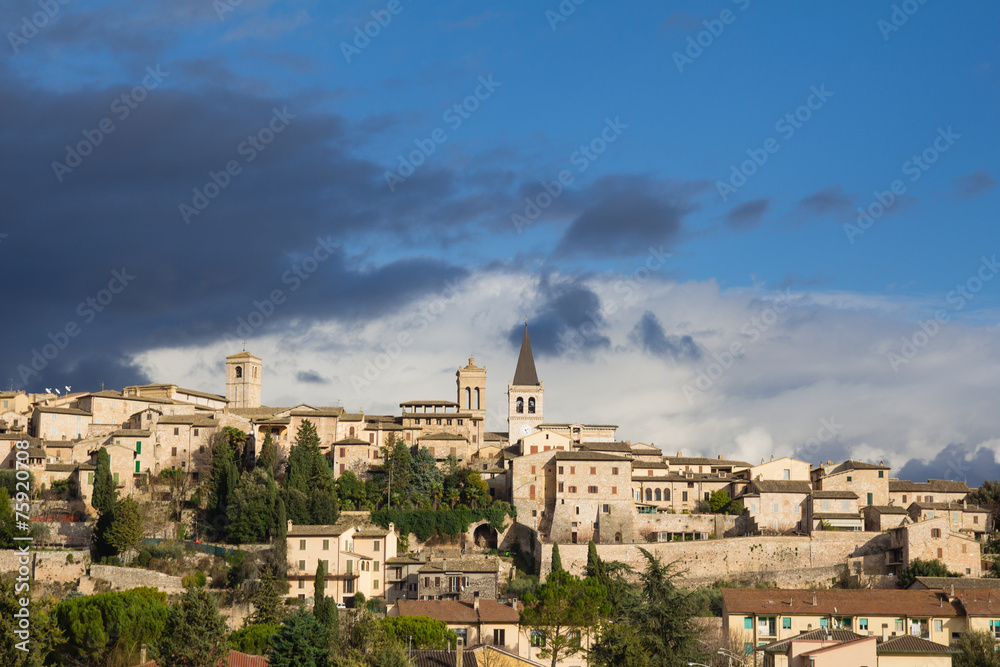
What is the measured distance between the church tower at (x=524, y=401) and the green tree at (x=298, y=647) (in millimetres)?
51419

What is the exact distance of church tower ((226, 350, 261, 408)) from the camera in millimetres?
108188

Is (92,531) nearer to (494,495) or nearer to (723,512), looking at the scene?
(494,495)

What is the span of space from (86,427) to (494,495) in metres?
28.7

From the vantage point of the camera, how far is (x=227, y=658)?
50938 mm

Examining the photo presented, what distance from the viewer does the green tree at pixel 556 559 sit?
73125 mm

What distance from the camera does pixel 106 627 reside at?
5747 centimetres

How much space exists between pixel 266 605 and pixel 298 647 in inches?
637

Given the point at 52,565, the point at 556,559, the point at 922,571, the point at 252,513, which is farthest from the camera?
the point at 252,513

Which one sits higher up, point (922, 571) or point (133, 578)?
point (922, 571)

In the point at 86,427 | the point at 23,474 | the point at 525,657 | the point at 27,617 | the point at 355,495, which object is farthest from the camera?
the point at 86,427

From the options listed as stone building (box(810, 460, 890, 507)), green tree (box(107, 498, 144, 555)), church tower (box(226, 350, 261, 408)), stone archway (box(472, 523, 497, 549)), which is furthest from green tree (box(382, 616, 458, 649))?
church tower (box(226, 350, 261, 408))

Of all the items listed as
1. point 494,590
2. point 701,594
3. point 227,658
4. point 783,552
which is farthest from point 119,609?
point 783,552

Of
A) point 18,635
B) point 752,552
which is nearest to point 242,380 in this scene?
point 752,552

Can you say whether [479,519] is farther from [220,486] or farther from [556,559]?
[220,486]
